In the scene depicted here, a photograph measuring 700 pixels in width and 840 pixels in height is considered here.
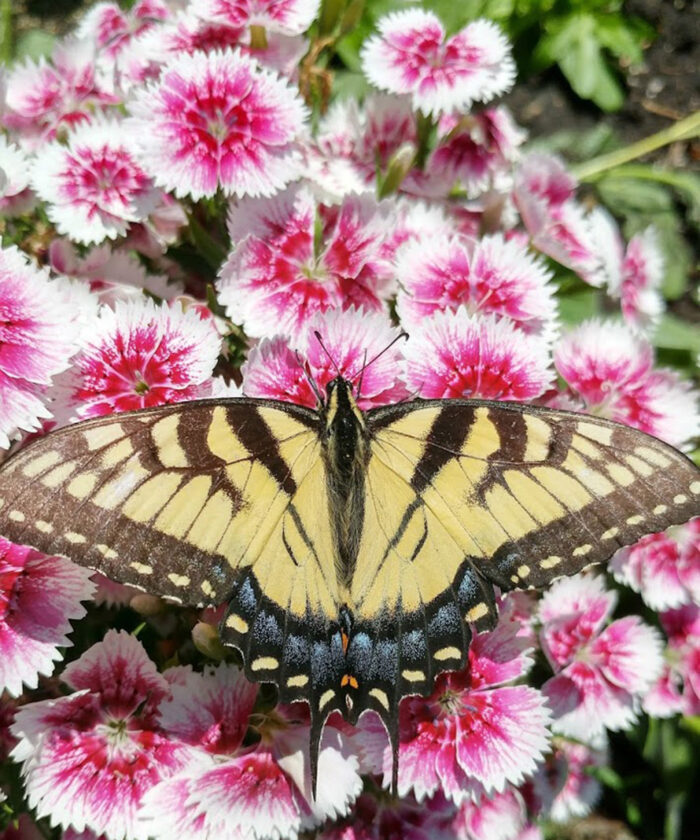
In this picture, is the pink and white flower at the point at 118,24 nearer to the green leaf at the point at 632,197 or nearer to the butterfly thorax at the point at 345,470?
the butterfly thorax at the point at 345,470

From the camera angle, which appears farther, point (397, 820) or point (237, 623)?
point (397, 820)

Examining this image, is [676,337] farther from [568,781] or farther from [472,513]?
[472,513]

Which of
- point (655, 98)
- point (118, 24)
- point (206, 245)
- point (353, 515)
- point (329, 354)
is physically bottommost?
point (353, 515)

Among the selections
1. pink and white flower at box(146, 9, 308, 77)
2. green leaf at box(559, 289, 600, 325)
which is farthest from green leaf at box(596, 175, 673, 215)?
pink and white flower at box(146, 9, 308, 77)

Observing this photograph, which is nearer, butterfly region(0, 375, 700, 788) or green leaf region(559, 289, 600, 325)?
butterfly region(0, 375, 700, 788)

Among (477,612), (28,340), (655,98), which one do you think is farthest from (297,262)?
(655,98)

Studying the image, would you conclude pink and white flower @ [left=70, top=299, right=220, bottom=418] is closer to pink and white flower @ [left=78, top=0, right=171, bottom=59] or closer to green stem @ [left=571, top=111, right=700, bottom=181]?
pink and white flower @ [left=78, top=0, right=171, bottom=59]
